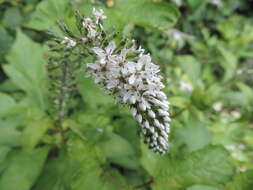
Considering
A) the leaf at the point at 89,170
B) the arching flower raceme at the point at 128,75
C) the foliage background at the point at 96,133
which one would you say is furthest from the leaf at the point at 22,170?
the arching flower raceme at the point at 128,75

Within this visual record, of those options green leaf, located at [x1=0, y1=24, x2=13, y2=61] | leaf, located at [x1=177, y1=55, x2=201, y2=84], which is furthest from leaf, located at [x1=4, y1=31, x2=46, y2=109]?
leaf, located at [x1=177, y1=55, x2=201, y2=84]

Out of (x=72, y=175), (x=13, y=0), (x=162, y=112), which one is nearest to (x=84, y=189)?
(x=72, y=175)

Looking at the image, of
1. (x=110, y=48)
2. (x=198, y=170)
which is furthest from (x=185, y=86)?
(x=110, y=48)

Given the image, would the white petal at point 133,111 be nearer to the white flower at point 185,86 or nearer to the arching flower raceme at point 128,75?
the arching flower raceme at point 128,75

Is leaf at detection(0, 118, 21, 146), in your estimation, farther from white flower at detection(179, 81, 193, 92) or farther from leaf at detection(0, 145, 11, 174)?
white flower at detection(179, 81, 193, 92)

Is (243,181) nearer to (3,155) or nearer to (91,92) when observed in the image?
(91,92)

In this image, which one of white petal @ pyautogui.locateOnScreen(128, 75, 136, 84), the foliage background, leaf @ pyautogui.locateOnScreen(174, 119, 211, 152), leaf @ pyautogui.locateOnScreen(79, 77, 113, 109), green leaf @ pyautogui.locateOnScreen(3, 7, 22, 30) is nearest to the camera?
white petal @ pyautogui.locateOnScreen(128, 75, 136, 84)
